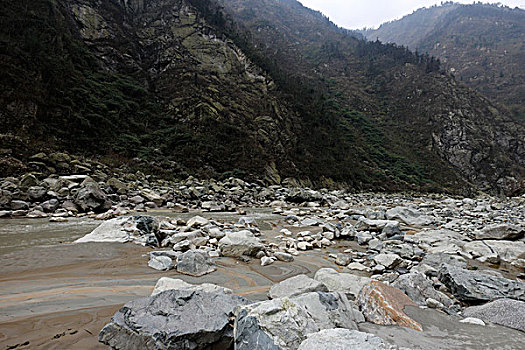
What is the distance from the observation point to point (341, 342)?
1460mm

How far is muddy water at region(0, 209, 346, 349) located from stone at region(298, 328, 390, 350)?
1.58 m

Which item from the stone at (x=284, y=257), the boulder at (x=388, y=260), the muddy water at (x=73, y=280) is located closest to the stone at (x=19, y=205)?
the muddy water at (x=73, y=280)

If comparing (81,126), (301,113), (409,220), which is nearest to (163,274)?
(409,220)

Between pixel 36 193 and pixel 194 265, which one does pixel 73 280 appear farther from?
pixel 36 193

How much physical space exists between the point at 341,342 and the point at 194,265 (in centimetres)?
267

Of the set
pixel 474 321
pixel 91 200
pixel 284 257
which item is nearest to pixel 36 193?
pixel 91 200

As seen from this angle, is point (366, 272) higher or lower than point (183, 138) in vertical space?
lower

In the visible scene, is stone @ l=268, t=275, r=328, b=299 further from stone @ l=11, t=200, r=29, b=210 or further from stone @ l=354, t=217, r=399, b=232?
stone @ l=11, t=200, r=29, b=210

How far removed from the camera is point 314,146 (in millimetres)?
26734

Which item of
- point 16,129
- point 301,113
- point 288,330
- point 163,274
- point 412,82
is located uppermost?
point 412,82

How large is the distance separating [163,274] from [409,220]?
8816mm

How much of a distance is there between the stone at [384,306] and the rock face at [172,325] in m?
1.33

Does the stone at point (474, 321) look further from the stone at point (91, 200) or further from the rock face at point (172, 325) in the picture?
the stone at point (91, 200)

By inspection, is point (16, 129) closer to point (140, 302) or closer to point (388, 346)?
point (140, 302)
